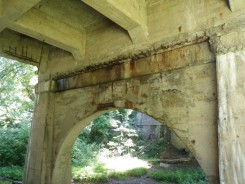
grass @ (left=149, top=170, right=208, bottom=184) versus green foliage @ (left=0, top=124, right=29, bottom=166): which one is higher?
green foliage @ (left=0, top=124, right=29, bottom=166)

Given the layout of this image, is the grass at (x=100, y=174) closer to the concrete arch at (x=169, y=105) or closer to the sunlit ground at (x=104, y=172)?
the sunlit ground at (x=104, y=172)

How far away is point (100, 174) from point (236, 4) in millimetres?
6770

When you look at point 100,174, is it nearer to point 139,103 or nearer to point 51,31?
point 139,103

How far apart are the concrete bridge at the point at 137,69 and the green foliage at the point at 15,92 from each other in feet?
18.6

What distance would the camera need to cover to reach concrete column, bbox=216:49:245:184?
87.0 inches

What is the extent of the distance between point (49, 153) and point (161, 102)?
8.78 ft

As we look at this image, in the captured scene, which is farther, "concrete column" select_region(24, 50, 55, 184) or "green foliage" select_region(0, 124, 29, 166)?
"green foliage" select_region(0, 124, 29, 166)

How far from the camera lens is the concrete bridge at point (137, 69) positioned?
2.42 m

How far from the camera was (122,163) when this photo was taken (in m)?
10.0

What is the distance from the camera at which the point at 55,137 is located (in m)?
4.54

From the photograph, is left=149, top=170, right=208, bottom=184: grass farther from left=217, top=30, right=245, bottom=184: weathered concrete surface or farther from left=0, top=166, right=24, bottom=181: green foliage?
left=217, top=30, right=245, bottom=184: weathered concrete surface

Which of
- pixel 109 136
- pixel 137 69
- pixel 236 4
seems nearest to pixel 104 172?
pixel 109 136

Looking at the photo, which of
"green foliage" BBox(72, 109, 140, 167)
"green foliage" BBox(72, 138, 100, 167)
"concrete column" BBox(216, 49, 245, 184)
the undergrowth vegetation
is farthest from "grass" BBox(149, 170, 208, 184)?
"concrete column" BBox(216, 49, 245, 184)

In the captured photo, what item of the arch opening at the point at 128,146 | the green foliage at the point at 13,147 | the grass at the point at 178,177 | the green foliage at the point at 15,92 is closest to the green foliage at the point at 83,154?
the arch opening at the point at 128,146
